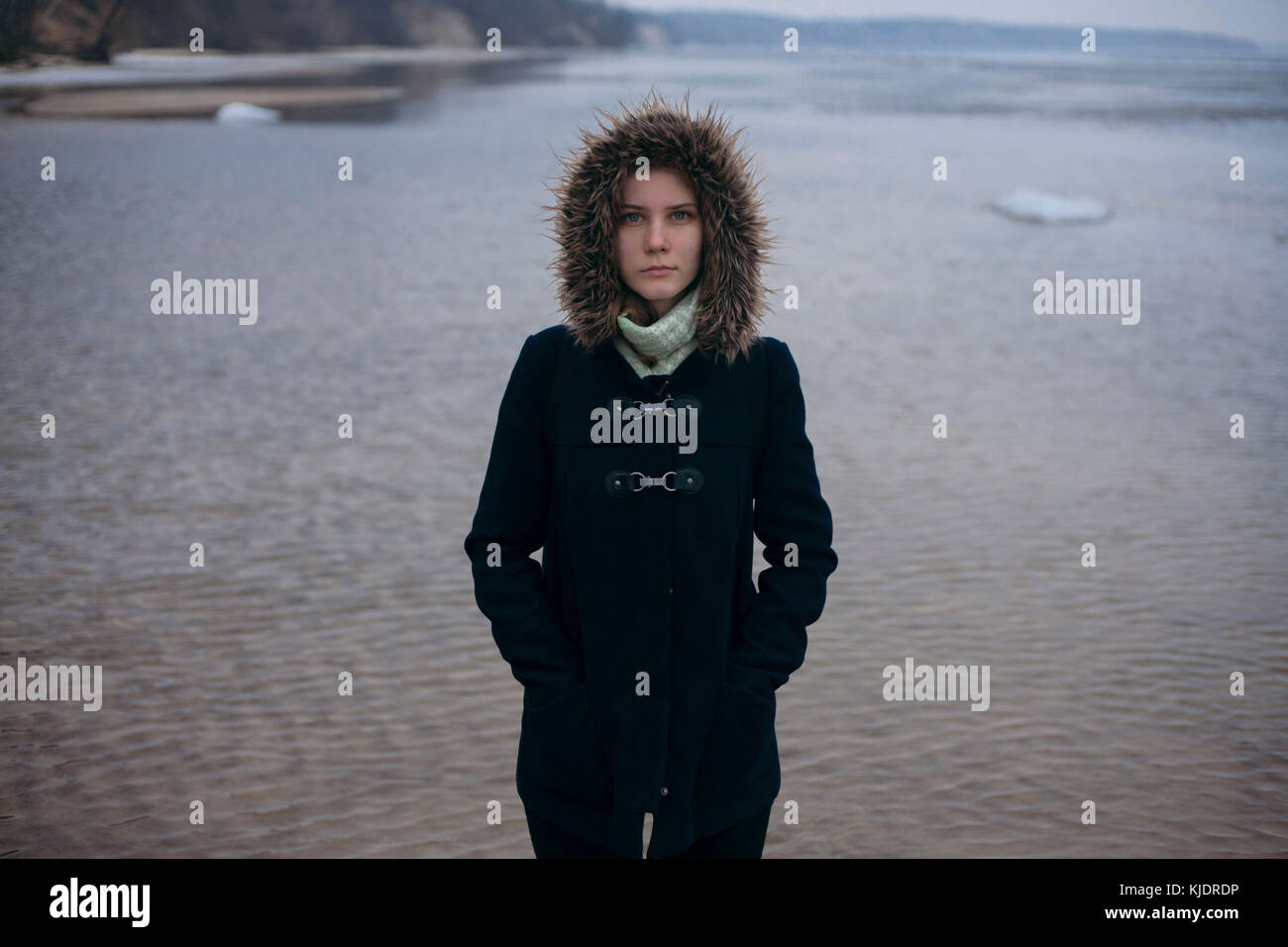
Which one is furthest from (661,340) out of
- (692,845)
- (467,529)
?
(467,529)

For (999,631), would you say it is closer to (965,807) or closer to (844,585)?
(844,585)

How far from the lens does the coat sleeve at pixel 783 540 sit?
86.4 inches

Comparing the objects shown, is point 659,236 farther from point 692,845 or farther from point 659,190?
point 692,845

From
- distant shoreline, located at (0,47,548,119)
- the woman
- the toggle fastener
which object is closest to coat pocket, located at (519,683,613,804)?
the woman

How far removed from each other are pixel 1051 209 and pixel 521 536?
1996 cm

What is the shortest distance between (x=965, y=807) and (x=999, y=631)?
1.54 meters

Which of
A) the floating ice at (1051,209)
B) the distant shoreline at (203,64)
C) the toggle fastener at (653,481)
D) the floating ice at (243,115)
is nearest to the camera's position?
the toggle fastener at (653,481)

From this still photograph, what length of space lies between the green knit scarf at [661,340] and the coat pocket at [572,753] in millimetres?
498

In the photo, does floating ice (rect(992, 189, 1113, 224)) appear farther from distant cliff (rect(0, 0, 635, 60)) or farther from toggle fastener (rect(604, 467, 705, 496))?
distant cliff (rect(0, 0, 635, 60))

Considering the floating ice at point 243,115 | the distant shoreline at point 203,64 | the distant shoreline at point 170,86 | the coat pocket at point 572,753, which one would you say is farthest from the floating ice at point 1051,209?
the distant shoreline at point 203,64

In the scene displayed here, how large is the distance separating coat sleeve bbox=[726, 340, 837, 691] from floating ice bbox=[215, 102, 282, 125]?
32813mm

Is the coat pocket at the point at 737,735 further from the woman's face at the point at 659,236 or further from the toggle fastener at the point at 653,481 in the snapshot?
the woman's face at the point at 659,236

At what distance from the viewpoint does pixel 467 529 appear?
23.5ft
